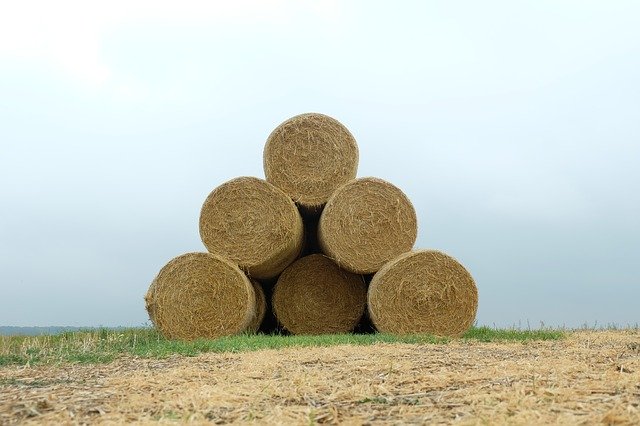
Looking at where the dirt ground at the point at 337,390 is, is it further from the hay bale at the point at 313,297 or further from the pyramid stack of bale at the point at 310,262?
the hay bale at the point at 313,297

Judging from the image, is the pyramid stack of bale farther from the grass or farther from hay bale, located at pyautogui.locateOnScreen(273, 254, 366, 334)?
the grass

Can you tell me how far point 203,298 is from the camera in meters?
9.62

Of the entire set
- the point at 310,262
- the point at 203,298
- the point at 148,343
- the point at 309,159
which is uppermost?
the point at 309,159

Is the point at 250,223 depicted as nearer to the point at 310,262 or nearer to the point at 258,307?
the point at 310,262

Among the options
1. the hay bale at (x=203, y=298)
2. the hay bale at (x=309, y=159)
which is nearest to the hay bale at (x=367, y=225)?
the hay bale at (x=309, y=159)

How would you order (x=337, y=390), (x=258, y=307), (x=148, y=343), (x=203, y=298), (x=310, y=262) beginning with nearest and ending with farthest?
1. (x=337, y=390)
2. (x=148, y=343)
3. (x=203, y=298)
4. (x=258, y=307)
5. (x=310, y=262)

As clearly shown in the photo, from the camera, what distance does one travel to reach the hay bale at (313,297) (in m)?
10.5

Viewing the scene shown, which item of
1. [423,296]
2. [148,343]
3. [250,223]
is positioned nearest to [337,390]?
[423,296]

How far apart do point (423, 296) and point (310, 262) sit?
191 centimetres

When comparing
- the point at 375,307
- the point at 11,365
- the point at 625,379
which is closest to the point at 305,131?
the point at 375,307

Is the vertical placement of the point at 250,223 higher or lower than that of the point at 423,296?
higher

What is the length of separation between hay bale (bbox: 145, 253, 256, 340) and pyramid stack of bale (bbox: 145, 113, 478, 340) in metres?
0.01

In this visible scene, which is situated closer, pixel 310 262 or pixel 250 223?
pixel 250 223

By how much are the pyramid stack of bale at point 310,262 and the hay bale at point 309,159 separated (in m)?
0.01
